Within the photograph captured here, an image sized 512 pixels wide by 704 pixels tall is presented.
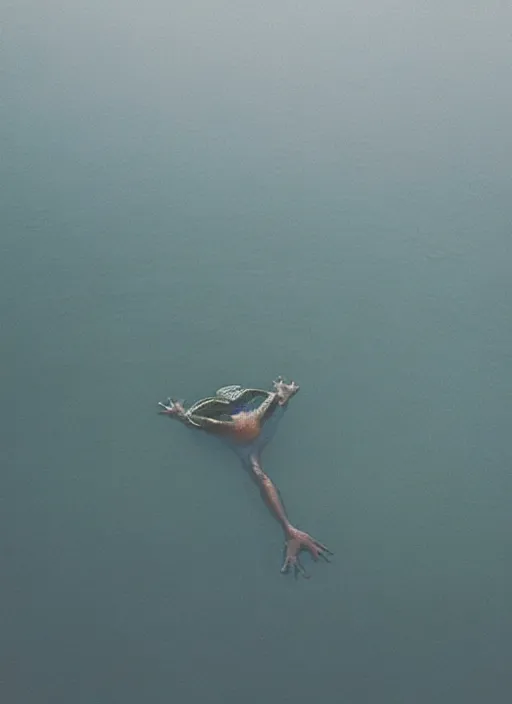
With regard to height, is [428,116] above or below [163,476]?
above

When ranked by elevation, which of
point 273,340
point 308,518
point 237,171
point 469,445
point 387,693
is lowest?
point 387,693

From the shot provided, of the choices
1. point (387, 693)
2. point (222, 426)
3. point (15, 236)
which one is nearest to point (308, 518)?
point (222, 426)

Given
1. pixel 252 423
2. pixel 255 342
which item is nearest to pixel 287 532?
pixel 252 423

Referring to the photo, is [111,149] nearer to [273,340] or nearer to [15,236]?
[15,236]

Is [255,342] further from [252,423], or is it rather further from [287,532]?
[287,532]
